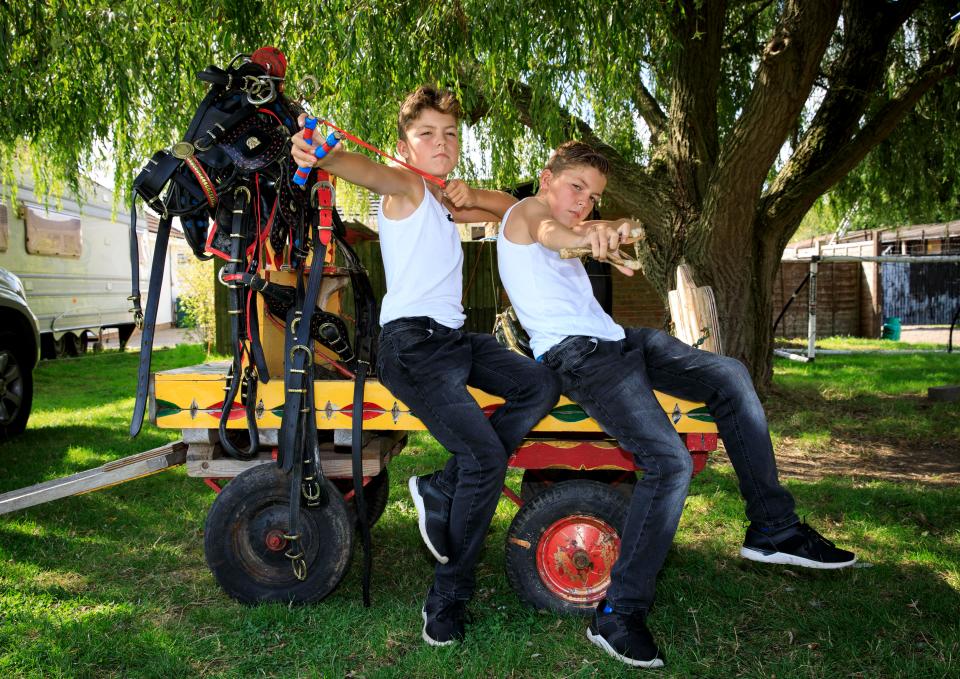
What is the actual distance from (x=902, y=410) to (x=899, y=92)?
3.22 m

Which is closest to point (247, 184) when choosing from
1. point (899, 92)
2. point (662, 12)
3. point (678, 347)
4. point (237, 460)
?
point (237, 460)

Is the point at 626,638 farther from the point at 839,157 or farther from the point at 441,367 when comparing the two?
the point at 839,157

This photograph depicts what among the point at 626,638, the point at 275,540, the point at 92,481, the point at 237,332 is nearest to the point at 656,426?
the point at 626,638

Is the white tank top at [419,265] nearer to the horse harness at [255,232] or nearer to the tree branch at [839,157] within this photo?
the horse harness at [255,232]

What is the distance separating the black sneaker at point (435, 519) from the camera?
317 cm

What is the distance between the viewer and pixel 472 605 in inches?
138

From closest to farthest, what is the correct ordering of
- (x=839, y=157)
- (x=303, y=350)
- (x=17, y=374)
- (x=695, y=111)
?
(x=303, y=350) < (x=17, y=374) < (x=839, y=157) < (x=695, y=111)

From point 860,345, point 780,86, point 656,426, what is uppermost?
point 780,86

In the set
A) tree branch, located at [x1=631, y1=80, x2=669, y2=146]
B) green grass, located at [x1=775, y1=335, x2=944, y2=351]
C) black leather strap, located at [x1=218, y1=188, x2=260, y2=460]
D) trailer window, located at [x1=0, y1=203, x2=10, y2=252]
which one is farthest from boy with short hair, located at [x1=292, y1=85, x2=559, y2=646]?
green grass, located at [x1=775, y1=335, x2=944, y2=351]

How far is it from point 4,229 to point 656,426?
11.5m

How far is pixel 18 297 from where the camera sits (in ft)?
23.0

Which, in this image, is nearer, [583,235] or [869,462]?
[583,235]

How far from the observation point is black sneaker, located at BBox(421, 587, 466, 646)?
122 inches

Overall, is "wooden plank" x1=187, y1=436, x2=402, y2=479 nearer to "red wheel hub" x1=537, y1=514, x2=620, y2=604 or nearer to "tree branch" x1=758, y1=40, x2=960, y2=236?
"red wheel hub" x1=537, y1=514, x2=620, y2=604
